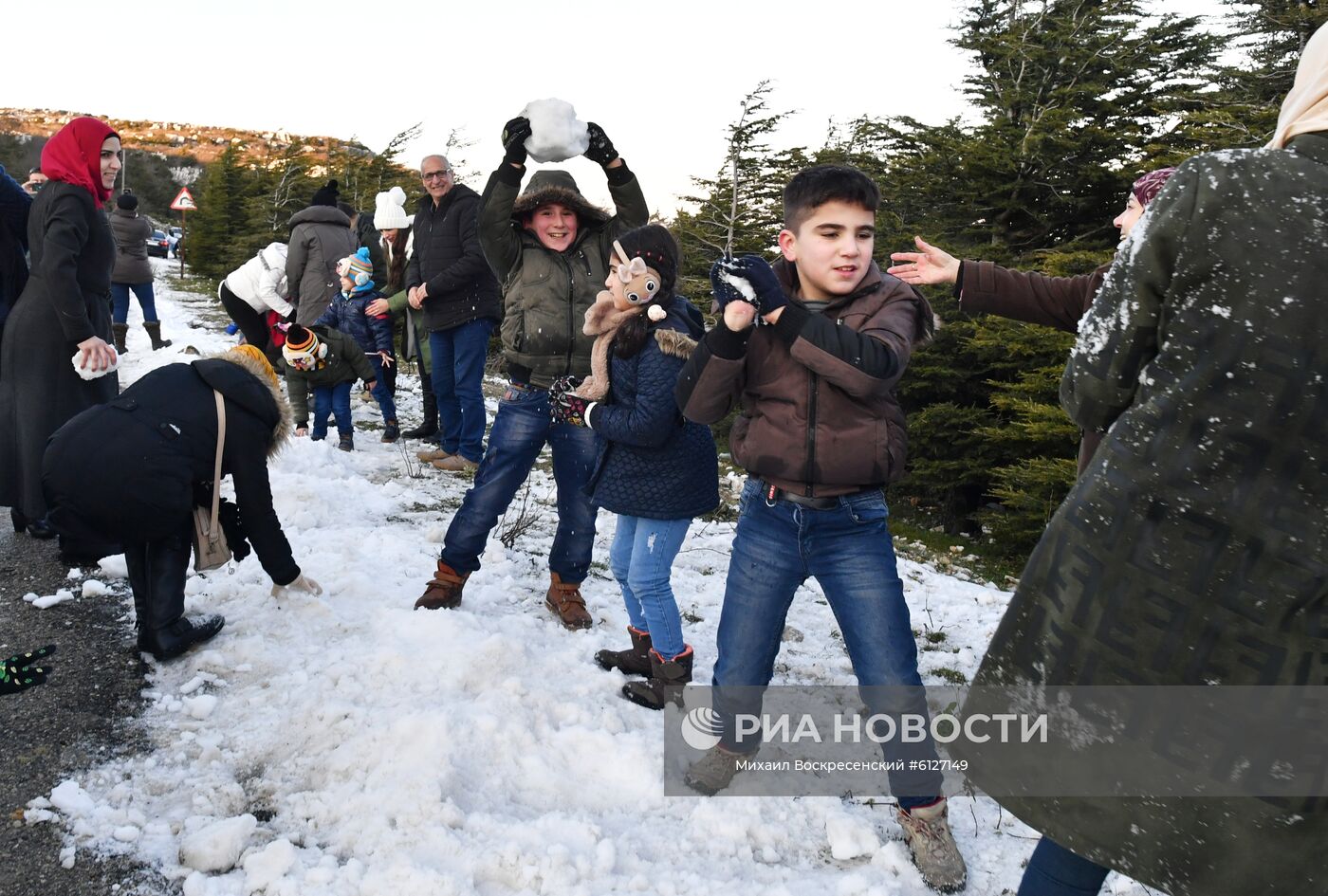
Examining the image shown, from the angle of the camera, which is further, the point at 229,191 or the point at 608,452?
the point at 229,191

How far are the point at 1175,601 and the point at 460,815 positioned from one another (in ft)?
7.09

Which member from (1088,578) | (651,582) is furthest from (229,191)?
(1088,578)

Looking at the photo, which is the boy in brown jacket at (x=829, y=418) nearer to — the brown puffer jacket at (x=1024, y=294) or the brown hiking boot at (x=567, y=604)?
the brown puffer jacket at (x=1024, y=294)

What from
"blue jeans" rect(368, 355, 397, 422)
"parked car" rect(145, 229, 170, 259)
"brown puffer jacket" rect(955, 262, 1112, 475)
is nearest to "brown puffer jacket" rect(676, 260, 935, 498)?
"brown puffer jacket" rect(955, 262, 1112, 475)

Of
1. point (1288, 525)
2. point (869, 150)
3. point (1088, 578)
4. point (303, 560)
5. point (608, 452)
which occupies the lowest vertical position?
point (303, 560)

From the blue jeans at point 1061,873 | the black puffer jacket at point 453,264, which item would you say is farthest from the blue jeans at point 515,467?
the blue jeans at point 1061,873

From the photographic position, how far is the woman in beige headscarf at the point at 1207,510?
4.39 feet

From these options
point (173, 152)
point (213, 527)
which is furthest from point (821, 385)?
point (173, 152)

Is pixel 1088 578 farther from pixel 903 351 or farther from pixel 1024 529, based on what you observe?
pixel 1024 529

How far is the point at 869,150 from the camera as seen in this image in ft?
52.8

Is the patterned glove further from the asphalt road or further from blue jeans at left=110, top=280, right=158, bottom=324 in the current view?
blue jeans at left=110, top=280, right=158, bottom=324

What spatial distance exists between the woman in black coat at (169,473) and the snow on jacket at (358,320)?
4.48m

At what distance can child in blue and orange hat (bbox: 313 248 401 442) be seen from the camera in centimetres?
805

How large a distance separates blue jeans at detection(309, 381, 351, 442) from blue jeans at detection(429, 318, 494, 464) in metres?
0.91
